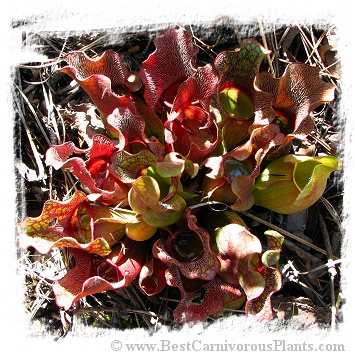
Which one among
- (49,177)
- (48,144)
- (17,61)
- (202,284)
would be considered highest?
(17,61)

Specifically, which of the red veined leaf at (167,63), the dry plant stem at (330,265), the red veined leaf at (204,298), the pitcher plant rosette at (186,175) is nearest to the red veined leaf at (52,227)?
the pitcher plant rosette at (186,175)

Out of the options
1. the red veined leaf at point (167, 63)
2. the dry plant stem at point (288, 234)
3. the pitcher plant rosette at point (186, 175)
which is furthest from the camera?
the dry plant stem at point (288, 234)

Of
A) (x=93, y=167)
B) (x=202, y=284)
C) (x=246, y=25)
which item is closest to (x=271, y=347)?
(x=202, y=284)

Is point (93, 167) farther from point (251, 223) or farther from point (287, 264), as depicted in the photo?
point (287, 264)

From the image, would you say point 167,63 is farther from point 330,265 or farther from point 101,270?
point 330,265

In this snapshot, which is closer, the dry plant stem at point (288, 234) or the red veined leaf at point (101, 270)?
the red veined leaf at point (101, 270)

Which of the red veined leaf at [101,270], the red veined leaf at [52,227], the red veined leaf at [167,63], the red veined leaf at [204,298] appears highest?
the red veined leaf at [167,63]

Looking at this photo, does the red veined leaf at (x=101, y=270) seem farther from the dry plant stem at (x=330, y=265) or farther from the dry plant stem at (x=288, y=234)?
the dry plant stem at (x=330, y=265)

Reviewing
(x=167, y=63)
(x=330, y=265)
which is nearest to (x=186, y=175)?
(x=167, y=63)
